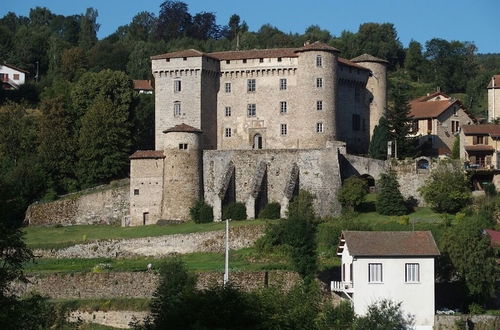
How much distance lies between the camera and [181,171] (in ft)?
235

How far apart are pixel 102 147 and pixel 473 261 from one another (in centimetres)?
3181

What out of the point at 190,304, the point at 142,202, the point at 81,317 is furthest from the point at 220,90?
the point at 190,304

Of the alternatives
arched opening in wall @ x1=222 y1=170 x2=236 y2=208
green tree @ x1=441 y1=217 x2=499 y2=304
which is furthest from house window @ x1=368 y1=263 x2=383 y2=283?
arched opening in wall @ x1=222 y1=170 x2=236 y2=208

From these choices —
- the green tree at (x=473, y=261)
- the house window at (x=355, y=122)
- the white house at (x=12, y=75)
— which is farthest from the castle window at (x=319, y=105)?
the white house at (x=12, y=75)

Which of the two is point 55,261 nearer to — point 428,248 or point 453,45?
point 428,248

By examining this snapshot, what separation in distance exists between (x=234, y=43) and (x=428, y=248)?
7417cm

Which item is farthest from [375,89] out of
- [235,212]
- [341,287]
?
[341,287]

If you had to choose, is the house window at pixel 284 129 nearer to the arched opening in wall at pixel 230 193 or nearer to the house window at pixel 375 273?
the arched opening in wall at pixel 230 193

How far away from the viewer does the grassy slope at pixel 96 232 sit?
6769 centimetres

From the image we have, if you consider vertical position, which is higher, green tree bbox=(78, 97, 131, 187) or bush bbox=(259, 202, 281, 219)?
green tree bbox=(78, 97, 131, 187)

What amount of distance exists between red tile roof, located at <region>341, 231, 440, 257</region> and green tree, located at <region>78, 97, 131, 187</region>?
91.2 ft

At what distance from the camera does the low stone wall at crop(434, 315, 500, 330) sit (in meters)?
49.8

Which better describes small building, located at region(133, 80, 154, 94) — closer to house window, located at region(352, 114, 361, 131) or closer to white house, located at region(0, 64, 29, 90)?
white house, located at region(0, 64, 29, 90)

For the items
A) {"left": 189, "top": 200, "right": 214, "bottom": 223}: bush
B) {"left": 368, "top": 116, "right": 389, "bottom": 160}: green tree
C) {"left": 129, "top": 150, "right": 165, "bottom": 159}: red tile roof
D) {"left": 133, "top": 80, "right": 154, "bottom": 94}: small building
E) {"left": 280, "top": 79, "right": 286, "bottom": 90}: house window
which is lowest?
{"left": 189, "top": 200, "right": 214, "bottom": 223}: bush
